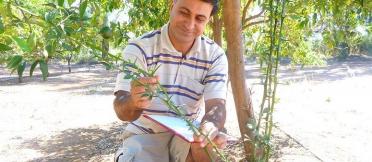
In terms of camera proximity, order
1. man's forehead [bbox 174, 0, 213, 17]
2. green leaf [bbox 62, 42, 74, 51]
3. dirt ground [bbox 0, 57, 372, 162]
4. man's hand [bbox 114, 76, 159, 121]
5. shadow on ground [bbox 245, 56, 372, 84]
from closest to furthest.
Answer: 1. green leaf [bbox 62, 42, 74, 51]
2. man's hand [bbox 114, 76, 159, 121]
3. man's forehead [bbox 174, 0, 213, 17]
4. dirt ground [bbox 0, 57, 372, 162]
5. shadow on ground [bbox 245, 56, 372, 84]

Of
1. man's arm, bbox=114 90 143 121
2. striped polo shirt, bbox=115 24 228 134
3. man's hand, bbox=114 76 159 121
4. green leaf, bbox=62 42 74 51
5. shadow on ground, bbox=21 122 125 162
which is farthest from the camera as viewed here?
shadow on ground, bbox=21 122 125 162

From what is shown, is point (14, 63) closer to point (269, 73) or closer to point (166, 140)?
point (269, 73)

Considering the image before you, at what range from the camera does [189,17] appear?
2.09 metres

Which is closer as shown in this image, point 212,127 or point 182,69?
point 212,127

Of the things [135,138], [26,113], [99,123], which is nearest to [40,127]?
[99,123]

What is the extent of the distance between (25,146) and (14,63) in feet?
21.5

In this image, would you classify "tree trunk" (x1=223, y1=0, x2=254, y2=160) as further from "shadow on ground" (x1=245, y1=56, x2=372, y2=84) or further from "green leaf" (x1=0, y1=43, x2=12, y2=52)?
"shadow on ground" (x1=245, y1=56, x2=372, y2=84)

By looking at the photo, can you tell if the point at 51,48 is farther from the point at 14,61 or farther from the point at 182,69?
the point at 182,69

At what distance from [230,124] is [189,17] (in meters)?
5.16

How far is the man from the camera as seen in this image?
209cm

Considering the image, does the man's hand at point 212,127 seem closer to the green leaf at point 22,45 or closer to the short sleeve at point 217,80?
the short sleeve at point 217,80

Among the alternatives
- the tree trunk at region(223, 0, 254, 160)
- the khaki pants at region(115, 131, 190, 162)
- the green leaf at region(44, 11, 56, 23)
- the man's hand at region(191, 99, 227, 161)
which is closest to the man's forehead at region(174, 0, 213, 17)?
the man's hand at region(191, 99, 227, 161)

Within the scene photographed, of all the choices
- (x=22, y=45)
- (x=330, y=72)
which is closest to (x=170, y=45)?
(x=22, y=45)

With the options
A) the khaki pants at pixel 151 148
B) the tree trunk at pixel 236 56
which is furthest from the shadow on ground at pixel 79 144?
the khaki pants at pixel 151 148
